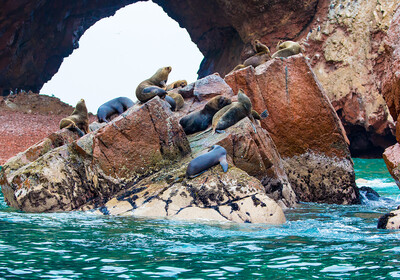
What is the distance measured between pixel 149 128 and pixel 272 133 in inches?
130

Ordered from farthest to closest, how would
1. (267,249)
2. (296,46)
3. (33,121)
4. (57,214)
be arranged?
(33,121) → (296,46) → (57,214) → (267,249)

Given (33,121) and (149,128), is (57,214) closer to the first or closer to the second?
(149,128)

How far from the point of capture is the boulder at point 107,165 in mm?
6551

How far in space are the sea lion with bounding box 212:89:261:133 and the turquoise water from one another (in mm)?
2632

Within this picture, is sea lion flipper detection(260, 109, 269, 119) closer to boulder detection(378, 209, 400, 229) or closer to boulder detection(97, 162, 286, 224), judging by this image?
boulder detection(97, 162, 286, 224)

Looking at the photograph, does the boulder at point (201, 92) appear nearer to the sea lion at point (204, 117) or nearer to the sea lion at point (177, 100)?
the sea lion at point (177, 100)

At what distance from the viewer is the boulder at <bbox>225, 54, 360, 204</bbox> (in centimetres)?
876

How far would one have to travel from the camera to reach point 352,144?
22.1 m

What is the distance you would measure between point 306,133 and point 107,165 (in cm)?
436

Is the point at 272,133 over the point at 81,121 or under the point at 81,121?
under

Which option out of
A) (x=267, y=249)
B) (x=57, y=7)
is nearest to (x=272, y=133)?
(x=267, y=249)

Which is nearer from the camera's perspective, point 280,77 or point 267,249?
point 267,249

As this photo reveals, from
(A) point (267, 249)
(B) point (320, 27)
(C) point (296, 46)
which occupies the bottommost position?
(A) point (267, 249)

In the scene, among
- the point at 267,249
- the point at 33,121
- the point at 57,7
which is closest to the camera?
the point at 267,249
